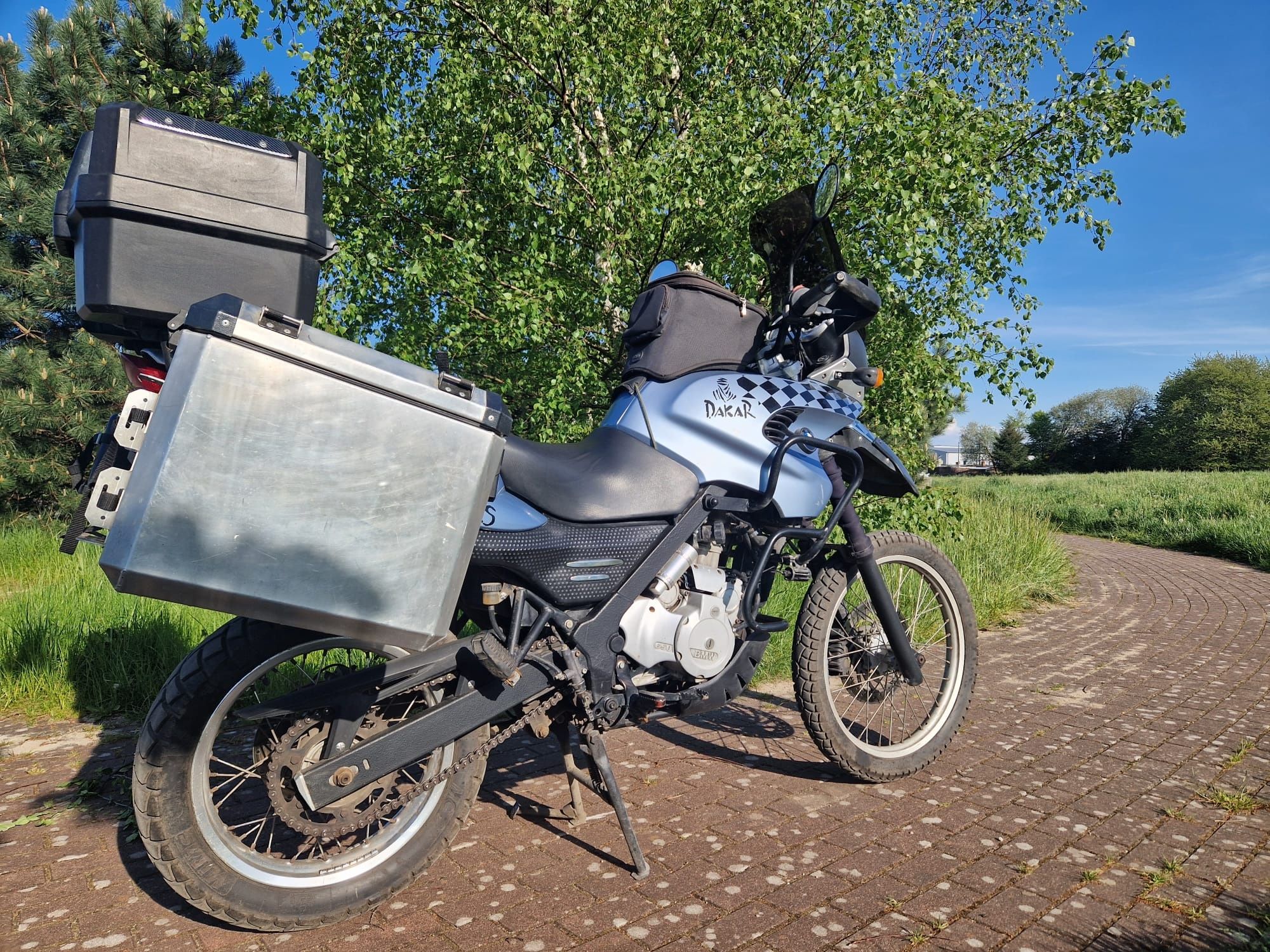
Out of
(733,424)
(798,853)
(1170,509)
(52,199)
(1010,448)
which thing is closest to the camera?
(798,853)

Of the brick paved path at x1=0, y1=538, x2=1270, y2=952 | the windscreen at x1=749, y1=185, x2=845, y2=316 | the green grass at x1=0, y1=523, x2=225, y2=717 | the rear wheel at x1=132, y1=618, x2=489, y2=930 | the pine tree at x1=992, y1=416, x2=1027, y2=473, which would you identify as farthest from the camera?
the pine tree at x1=992, y1=416, x2=1027, y2=473

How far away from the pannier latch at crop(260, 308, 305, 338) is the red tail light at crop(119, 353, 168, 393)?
32cm

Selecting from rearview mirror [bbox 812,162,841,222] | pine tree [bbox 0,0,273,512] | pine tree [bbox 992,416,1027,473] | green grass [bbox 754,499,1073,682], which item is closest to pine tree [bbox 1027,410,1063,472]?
pine tree [bbox 992,416,1027,473]

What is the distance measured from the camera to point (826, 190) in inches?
116

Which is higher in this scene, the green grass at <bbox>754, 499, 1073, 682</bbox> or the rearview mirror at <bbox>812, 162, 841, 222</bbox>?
the rearview mirror at <bbox>812, 162, 841, 222</bbox>

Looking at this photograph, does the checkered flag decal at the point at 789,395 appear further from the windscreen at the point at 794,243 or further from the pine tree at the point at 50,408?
the pine tree at the point at 50,408

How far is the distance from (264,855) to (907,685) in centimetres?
246

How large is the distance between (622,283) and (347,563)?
14.9ft

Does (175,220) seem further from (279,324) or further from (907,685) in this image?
(907,685)

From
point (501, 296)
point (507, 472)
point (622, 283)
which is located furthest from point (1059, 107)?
point (507, 472)

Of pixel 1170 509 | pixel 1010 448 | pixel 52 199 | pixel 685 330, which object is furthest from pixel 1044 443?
pixel 685 330

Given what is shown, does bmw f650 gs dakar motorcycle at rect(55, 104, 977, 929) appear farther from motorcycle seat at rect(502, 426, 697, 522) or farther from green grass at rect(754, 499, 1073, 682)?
green grass at rect(754, 499, 1073, 682)

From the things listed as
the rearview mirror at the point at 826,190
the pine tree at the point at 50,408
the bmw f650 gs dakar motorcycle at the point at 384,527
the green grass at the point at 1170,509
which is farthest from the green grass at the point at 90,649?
the green grass at the point at 1170,509

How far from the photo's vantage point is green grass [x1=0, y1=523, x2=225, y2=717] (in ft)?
12.9
